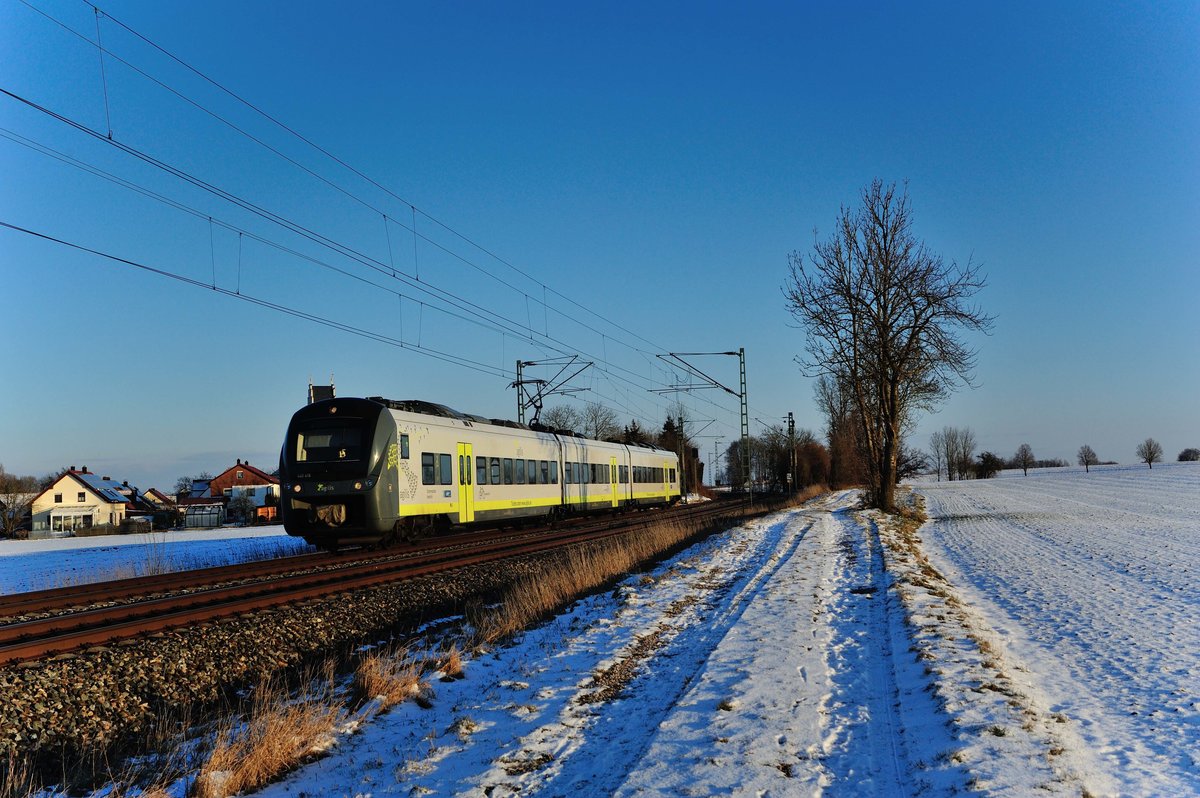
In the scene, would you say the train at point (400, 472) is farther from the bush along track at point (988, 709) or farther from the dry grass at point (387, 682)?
the bush along track at point (988, 709)

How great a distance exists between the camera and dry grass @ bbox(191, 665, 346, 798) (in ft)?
15.9

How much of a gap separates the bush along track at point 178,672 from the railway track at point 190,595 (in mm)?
442

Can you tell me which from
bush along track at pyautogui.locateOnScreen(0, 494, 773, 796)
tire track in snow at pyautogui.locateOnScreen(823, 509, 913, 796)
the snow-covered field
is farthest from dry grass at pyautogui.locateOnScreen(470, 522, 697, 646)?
the snow-covered field

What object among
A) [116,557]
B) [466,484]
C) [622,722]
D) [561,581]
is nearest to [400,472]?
[466,484]

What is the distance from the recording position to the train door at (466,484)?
2091cm

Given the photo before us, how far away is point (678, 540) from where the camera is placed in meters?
21.7

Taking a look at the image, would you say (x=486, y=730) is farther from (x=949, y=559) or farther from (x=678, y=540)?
(x=678, y=540)

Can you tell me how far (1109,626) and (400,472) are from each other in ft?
43.3

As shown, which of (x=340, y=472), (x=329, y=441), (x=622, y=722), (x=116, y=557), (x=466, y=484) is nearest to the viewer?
(x=622, y=722)

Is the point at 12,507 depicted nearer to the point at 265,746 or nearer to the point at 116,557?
the point at 116,557

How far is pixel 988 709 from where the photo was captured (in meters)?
5.74

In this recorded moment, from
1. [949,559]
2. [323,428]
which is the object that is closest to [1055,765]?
[949,559]

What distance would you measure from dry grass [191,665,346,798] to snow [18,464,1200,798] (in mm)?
158

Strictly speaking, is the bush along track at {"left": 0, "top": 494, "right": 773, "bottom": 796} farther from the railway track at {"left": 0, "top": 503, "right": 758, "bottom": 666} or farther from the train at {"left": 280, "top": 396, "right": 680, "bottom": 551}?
the train at {"left": 280, "top": 396, "right": 680, "bottom": 551}
